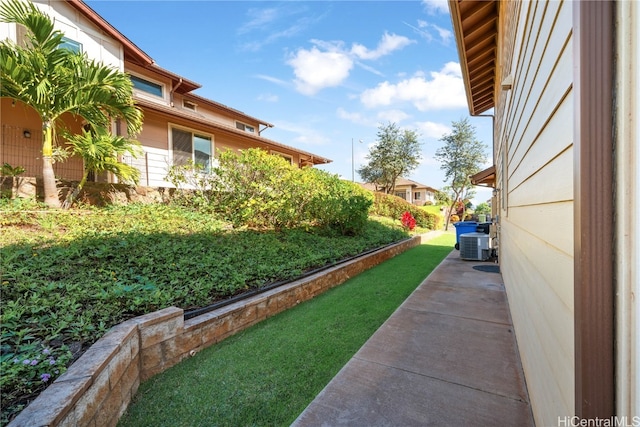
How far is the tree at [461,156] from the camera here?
1877cm

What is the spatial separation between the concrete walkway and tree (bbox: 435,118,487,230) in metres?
16.7

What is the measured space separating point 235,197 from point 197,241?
2212 millimetres

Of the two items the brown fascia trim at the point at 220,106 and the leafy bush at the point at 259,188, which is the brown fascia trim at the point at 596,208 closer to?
the leafy bush at the point at 259,188

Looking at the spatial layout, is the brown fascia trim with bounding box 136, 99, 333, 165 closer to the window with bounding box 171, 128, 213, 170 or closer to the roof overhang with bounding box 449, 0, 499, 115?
the window with bounding box 171, 128, 213, 170

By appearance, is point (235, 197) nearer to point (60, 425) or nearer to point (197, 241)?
point (197, 241)

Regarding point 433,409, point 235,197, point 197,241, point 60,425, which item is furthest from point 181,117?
point 433,409

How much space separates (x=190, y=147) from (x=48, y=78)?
15.8 feet

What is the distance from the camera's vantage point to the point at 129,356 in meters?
2.12

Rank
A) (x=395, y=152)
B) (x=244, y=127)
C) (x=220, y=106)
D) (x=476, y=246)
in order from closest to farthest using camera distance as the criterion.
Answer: (x=476, y=246)
(x=220, y=106)
(x=244, y=127)
(x=395, y=152)

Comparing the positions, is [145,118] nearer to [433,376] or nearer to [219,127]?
[219,127]

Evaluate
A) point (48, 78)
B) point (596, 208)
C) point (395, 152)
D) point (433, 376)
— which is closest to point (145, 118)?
point (48, 78)

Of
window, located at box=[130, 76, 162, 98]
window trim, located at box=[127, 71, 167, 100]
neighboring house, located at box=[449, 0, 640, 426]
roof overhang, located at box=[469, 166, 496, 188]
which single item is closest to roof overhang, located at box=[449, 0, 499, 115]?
roof overhang, located at box=[469, 166, 496, 188]

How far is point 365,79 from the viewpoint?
38.9 ft

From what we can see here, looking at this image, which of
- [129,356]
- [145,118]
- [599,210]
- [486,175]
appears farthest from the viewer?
[145,118]
